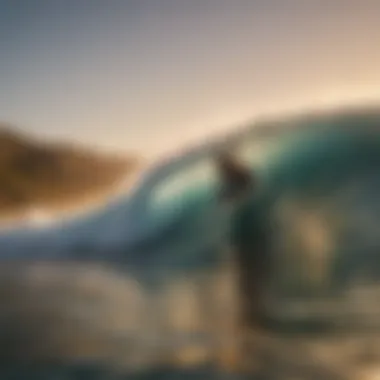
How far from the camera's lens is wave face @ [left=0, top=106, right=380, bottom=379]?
1.22 m

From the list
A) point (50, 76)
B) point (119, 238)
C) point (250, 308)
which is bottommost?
point (250, 308)

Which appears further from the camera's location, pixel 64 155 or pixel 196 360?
pixel 64 155

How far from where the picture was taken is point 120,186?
1299 millimetres

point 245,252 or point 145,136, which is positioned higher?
point 145,136

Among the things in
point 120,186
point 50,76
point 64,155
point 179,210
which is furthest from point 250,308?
point 50,76

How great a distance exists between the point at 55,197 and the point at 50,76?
237 mm

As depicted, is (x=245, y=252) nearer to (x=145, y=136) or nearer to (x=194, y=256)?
(x=194, y=256)

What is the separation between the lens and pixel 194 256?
1.26m

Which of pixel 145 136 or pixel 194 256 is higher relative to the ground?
pixel 145 136

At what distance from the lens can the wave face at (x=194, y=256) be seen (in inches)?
48.0

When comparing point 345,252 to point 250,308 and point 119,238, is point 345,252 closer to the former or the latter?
point 250,308

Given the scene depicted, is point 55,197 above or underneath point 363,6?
underneath

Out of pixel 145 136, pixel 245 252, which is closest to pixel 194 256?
pixel 245 252

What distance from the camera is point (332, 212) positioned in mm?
1240
